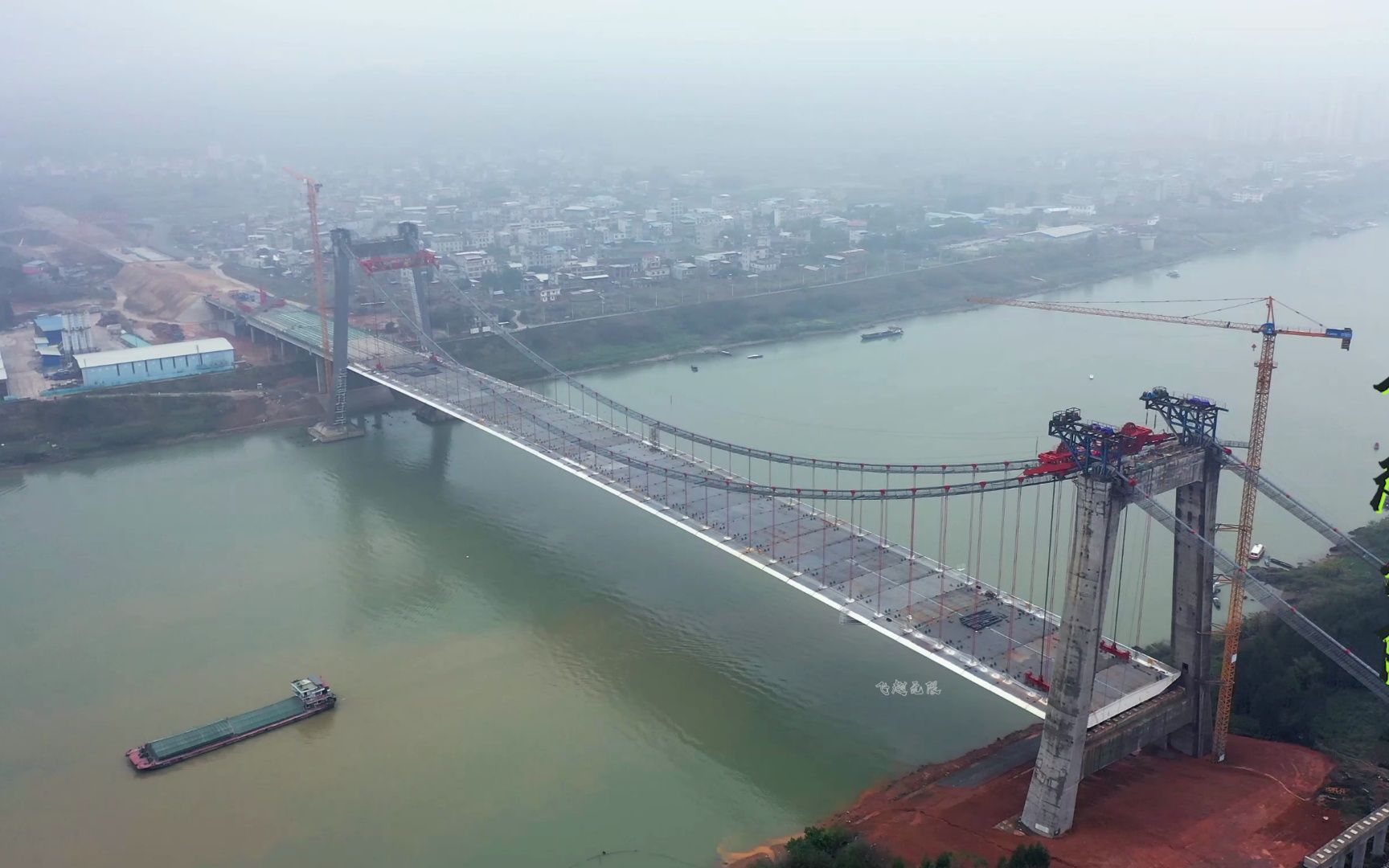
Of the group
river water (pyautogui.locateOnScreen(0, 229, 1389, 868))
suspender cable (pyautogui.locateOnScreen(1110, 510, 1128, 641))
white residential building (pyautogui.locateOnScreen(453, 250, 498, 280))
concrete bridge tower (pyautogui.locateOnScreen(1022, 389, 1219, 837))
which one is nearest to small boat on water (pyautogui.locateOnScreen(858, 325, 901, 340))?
river water (pyautogui.locateOnScreen(0, 229, 1389, 868))

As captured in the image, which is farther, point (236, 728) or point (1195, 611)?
point (236, 728)

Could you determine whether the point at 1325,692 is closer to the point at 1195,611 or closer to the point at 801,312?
the point at 1195,611

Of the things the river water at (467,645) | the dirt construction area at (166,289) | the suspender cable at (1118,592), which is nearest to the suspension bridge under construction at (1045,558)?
the suspender cable at (1118,592)

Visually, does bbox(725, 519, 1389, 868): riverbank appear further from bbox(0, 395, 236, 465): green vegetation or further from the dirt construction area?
the dirt construction area

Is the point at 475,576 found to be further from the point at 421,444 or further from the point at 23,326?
the point at 23,326

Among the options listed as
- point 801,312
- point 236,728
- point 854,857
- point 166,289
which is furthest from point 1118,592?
point 166,289

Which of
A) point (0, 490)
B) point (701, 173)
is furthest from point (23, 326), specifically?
point (701, 173)
